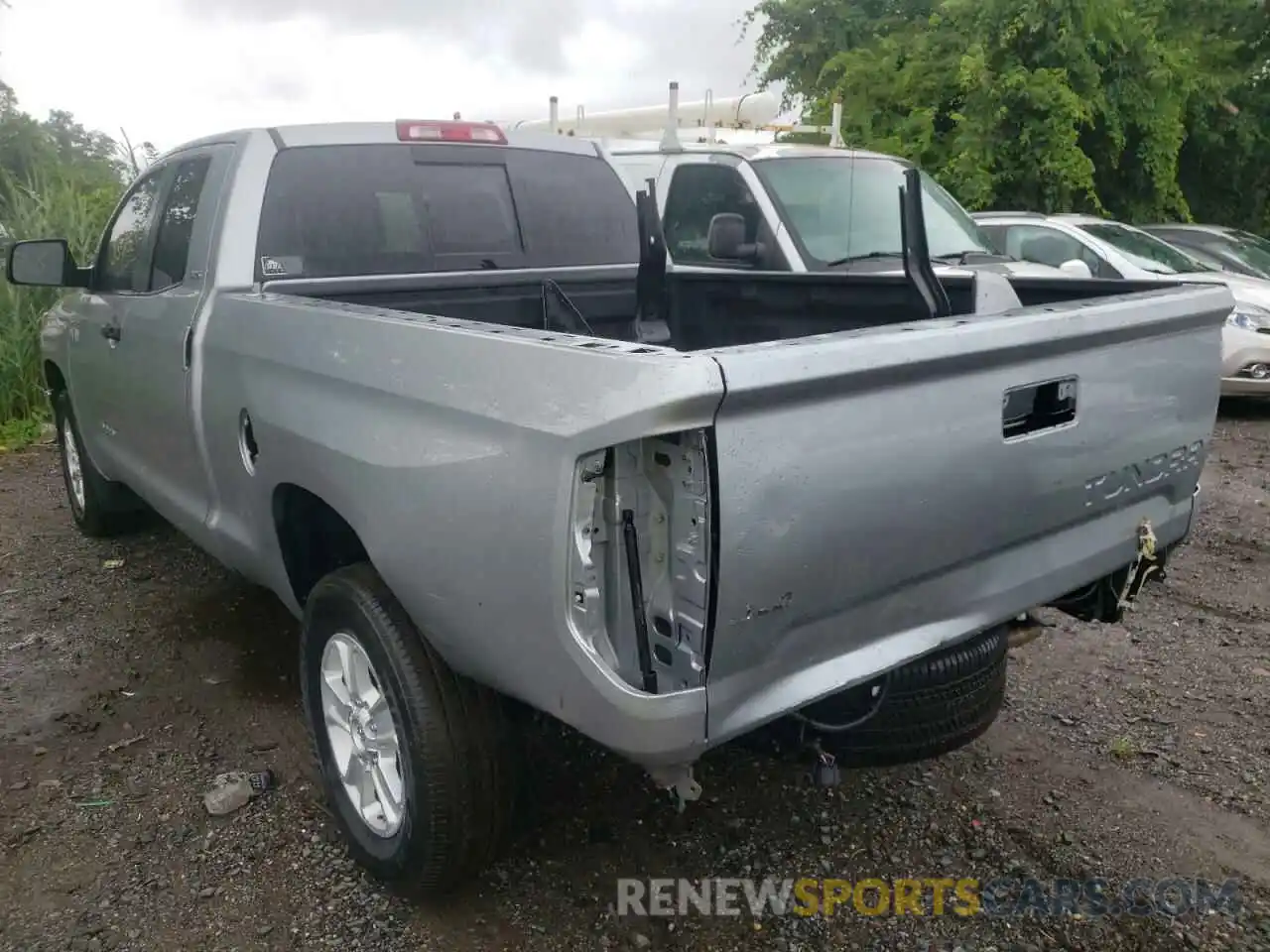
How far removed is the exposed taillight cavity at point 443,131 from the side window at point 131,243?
1047mm

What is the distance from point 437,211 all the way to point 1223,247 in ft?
27.9

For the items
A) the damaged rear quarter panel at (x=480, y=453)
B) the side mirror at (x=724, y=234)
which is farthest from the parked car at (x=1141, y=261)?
the damaged rear quarter panel at (x=480, y=453)

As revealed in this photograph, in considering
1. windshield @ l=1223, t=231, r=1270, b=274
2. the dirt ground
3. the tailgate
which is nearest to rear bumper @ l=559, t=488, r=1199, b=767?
the tailgate

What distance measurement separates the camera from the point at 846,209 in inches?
271

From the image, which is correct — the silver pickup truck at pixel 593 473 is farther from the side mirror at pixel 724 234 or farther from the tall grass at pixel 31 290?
the tall grass at pixel 31 290

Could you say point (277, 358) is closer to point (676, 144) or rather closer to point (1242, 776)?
point (1242, 776)

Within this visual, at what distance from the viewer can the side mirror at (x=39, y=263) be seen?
419 centimetres

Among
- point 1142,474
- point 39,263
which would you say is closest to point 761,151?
point 39,263

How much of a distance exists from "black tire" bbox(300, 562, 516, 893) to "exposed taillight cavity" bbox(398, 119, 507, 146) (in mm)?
1807

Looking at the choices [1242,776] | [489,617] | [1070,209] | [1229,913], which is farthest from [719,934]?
[1070,209]

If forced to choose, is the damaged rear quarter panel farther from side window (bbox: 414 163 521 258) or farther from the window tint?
side window (bbox: 414 163 521 258)

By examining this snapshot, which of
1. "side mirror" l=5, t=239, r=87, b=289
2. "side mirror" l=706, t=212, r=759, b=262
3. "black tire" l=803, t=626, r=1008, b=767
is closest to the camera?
"black tire" l=803, t=626, r=1008, b=767

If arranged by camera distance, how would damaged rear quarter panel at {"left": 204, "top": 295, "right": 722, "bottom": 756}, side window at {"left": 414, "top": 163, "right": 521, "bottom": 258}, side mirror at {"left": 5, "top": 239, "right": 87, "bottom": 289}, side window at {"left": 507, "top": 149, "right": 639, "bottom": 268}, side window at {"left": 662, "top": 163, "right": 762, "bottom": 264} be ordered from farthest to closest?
side window at {"left": 662, "top": 163, "right": 762, "bottom": 264} → side mirror at {"left": 5, "top": 239, "right": 87, "bottom": 289} → side window at {"left": 507, "top": 149, "right": 639, "bottom": 268} → side window at {"left": 414, "top": 163, "right": 521, "bottom": 258} → damaged rear quarter panel at {"left": 204, "top": 295, "right": 722, "bottom": 756}

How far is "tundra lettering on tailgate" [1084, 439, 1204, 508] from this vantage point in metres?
2.57
